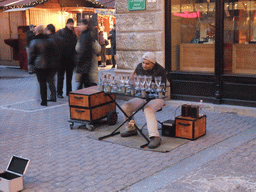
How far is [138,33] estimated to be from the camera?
30.7 feet

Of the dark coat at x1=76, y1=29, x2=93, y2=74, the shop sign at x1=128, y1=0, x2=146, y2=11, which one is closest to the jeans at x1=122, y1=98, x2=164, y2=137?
the dark coat at x1=76, y1=29, x2=93, y2=74

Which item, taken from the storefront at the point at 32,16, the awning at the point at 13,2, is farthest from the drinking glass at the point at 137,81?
the awning at the point at 13,2

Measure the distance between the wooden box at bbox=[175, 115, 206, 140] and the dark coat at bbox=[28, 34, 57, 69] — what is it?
411cm

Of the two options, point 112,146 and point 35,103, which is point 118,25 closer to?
point 35,103

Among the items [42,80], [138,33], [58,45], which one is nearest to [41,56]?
[42,80]

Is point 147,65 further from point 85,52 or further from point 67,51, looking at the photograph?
point 67,51

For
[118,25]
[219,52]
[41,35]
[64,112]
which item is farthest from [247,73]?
[41,35]

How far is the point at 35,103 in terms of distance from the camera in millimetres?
10008

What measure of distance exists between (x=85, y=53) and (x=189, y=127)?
3.79 m

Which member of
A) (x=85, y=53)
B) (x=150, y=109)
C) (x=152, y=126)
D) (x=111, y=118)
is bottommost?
(x=111, y=118)

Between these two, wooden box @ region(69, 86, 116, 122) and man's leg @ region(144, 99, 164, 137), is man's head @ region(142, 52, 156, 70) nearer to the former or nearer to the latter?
man's leg @ region(144, 99, 164, 137)

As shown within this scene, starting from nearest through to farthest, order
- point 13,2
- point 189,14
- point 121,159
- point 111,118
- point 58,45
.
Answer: point 121,159 → point 111,118 → point 189,14 → point 58,45 → point 13,2

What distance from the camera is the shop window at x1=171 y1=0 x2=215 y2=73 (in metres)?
8.83

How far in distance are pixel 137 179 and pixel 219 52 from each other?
183 inches
